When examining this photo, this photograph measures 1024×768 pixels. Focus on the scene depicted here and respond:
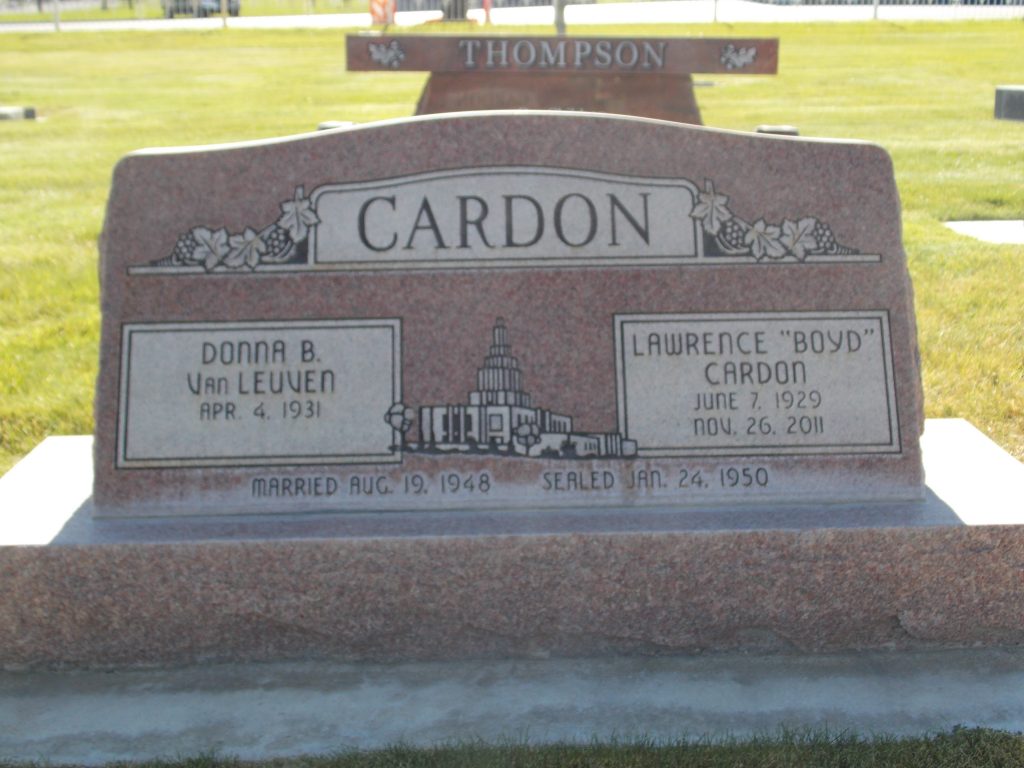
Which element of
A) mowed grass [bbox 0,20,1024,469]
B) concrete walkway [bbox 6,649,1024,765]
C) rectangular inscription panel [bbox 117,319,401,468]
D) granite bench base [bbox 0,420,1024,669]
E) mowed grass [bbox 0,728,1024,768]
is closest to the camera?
mowed grass [bbox 0,728,1024,768]

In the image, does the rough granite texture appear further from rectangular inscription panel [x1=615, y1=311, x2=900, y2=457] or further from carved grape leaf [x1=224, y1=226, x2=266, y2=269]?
carved grape leaf [x1=224, y1=226, x2=266, y2=269]

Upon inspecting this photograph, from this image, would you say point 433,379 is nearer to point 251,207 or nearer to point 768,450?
point 251,207

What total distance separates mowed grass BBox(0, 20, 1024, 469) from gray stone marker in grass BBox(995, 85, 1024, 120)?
217mm

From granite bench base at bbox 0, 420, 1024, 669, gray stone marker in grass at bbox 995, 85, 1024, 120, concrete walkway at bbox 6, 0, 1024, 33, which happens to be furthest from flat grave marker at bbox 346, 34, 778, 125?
concrete walkway at bbox 6, 0, 1024, 33

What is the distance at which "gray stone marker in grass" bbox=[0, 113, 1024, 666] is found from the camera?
10.7 ft

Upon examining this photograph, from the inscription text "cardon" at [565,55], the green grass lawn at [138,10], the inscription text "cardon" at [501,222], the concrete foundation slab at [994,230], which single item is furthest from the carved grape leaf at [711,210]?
the green grass lawn at [138,10]

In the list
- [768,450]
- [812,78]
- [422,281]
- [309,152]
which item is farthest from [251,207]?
[812,78]

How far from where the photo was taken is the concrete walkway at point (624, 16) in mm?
31734

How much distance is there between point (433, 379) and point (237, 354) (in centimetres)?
54

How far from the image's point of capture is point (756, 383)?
348 cm

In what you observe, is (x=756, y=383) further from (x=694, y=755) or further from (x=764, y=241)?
(x=694, y=755)

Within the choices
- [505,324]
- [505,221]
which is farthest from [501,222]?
[505,324]

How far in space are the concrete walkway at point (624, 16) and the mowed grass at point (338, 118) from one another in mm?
2465

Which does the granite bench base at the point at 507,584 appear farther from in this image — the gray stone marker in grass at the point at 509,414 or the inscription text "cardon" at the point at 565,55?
the inscription text "cardon" at the point at 565,55
